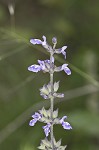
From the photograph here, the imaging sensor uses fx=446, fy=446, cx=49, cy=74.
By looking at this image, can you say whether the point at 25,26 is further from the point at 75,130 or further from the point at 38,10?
the point at 75,130

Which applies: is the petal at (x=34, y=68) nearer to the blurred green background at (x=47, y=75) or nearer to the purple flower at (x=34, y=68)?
the purple flower at (x=34, y=68)

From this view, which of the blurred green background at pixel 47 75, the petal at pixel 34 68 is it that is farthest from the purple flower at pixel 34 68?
the blurred green background at pixel 47 75

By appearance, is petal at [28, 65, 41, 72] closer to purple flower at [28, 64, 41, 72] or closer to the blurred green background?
purple flower at [28, 64, 41, 72]

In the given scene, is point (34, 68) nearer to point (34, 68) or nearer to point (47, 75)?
point (34, 68)

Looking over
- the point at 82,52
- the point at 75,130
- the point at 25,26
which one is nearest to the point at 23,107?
the point at 75,130

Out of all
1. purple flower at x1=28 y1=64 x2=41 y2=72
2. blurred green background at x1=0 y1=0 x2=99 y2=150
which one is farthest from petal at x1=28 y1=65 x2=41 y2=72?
blurred green background at x1=0 y1=0 x2=99 y2=150

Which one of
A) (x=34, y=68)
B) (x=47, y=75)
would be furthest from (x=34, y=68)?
(x=47, y=75)

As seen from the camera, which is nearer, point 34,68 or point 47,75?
point 34,68

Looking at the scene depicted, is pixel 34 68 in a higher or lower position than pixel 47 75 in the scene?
lower
